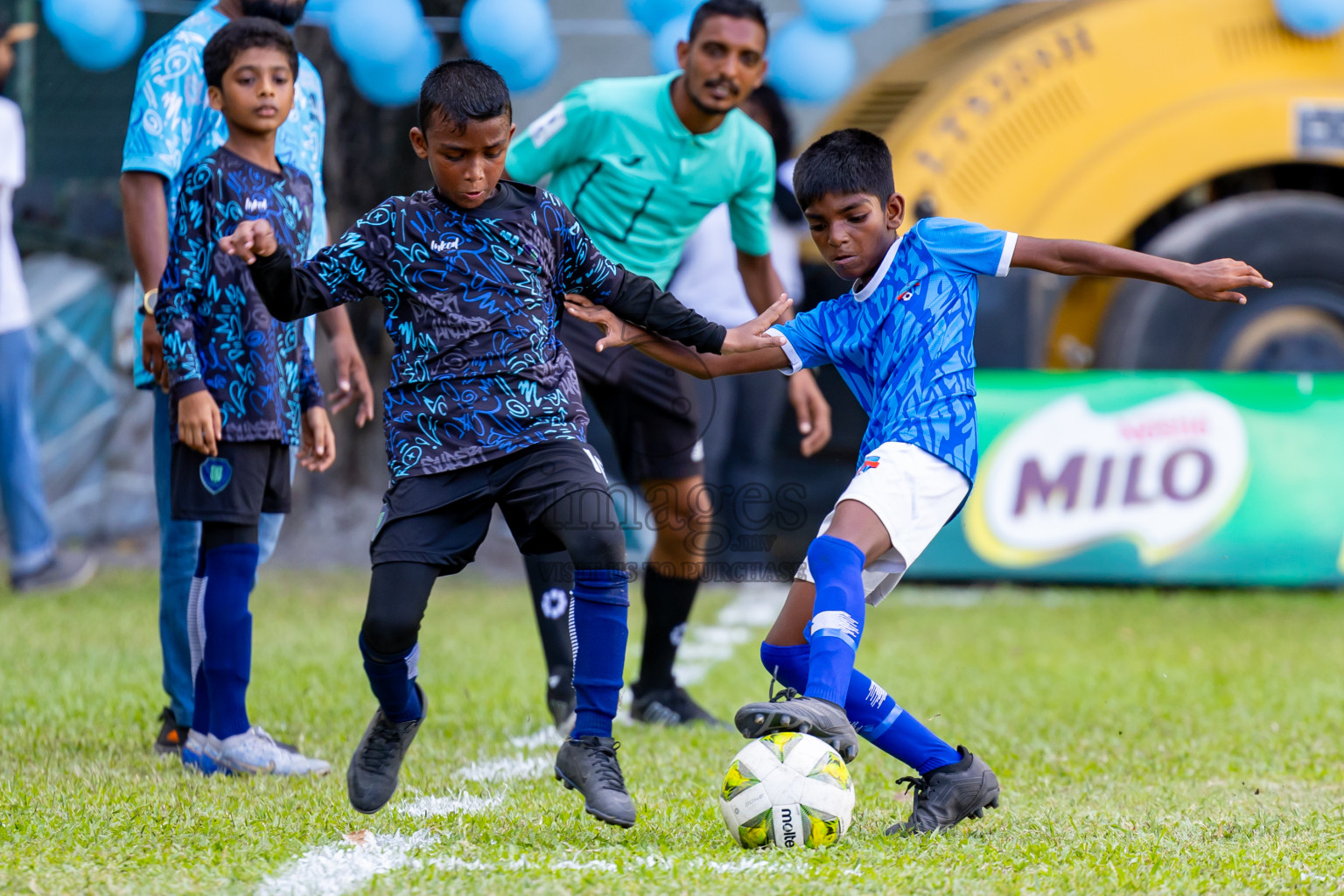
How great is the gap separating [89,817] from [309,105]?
2119 millimetres

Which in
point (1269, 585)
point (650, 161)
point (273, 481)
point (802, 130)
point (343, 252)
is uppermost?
point (802, 130)

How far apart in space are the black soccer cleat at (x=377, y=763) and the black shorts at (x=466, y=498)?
0.41 meters

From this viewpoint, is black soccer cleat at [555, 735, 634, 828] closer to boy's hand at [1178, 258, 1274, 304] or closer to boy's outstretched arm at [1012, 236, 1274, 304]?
boy's outstretched arm at [1012, 236, 1274, 304]

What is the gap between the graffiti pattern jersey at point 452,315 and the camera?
3268 millimetres

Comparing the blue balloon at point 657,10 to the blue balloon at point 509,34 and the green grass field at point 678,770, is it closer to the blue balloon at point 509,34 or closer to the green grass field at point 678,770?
the blue balloon at point 509,34

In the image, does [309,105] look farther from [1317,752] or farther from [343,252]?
[1317,752]

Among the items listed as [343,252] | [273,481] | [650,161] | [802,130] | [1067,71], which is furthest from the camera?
[802,130]

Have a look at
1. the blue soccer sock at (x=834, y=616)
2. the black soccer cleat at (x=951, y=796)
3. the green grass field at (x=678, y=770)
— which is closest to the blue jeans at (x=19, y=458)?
the green grass field at (x=678, y=770)

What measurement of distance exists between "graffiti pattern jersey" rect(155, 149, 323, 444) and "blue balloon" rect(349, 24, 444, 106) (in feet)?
11.4

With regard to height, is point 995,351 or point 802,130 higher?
point 802,130

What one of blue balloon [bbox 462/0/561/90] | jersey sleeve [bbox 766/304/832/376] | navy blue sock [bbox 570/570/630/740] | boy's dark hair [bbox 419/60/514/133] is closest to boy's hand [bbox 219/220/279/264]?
boy's dark hair [bbox 419/60/514/133]

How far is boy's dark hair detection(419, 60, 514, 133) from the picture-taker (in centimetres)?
320

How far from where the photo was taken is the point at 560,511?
10.8 ft

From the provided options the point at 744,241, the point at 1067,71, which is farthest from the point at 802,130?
the point at 744,241
